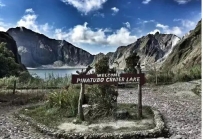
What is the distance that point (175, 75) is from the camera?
21609 mm

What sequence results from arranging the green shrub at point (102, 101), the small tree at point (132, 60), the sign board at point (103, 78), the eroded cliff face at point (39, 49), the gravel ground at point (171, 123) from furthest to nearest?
the eroded cliff face at point (39, 49) → the small tree at point (132, 60) → the green shrub at point (102, 101) → the sign board at point (103, 78) → the gravel ground at point (171, 123)

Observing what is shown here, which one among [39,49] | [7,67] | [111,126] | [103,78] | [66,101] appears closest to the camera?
[111,126]

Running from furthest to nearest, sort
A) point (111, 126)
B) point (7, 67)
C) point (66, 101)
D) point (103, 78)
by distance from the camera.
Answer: point (7, 67)
point (66, 101)
point (103, 78)
point (111, 126)

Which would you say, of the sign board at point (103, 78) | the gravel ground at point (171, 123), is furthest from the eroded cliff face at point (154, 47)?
the sign board at point (103, 78)

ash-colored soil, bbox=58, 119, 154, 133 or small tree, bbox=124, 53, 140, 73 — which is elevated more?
small tree, bbox=124, 53, 140, 73

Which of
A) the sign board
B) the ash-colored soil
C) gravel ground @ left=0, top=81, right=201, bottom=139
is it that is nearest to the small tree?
gravel ground @ left=0, top=81, right=201, bottom=139

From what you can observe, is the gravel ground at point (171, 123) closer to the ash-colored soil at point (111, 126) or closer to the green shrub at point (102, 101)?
the ash-colored soil at point (111, 126)

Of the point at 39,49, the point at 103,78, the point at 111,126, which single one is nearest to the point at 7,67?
the point at 103,78

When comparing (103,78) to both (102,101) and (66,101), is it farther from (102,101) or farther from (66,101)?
(66,101)

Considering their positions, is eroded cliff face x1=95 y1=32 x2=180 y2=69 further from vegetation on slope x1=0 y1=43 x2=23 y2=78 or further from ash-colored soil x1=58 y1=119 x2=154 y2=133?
ash-colored soil x1=58 y1=119 x2=154 y2=133

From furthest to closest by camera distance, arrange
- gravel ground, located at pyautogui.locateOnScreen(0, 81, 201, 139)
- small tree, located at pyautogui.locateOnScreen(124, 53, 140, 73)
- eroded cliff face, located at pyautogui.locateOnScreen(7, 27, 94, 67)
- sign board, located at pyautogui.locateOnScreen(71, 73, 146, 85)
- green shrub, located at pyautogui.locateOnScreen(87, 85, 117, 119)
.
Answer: eroded cliff face, located at pyautogui.locateOnScreen(7, 27, 94, 67)
small tree, located at pyautogui.locateOnScreen(124, 53, 140, 73)
green shrub, located at pyautogui.locateOnScreen(87, 85, 117, 119)
sign board, located at pyautogui.locateOnScreen(71, 73, 146, 85)
gravel ground, located at pyautogui.locateOnScreen(0, 81, 201, 139)

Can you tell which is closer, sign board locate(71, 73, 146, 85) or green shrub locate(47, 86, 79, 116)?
sign board locate(71, 73, 146, 85)

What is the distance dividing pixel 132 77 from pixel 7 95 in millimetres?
7470

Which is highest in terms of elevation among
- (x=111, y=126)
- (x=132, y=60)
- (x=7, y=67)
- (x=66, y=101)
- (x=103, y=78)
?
(x=132, y=60)
